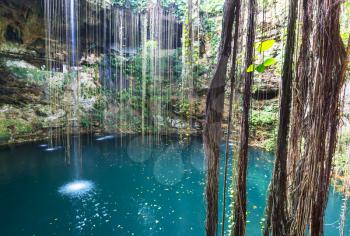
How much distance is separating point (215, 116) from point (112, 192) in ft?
16.3

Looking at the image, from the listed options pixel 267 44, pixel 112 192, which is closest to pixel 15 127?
pixel 112 192

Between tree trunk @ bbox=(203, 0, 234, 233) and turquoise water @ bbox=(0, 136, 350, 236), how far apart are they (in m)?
1.49

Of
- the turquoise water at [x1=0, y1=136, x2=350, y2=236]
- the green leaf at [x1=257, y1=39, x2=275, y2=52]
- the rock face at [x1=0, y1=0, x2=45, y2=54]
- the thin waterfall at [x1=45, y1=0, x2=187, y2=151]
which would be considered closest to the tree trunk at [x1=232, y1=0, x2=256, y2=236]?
the green leaf at [x1=257, y1=39, x2=275, y2=52]

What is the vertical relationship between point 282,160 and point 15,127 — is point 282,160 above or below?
above

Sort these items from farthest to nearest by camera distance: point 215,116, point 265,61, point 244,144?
point 244,144
point 215,116
point 265,61

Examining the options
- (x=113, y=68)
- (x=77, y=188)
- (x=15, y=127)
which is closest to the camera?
(x=77, y=188)

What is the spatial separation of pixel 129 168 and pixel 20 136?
477 centimetres

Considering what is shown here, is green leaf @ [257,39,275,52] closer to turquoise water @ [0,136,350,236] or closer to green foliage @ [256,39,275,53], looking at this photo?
green foliage @ [256,39,275,53]

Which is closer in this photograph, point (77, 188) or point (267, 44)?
point (267, 44)

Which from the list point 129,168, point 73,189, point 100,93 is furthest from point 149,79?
point 73,189

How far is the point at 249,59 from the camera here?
1.26 metres

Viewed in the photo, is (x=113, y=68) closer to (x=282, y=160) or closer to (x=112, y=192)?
(x=112, y=192)

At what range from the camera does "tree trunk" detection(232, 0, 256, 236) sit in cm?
124

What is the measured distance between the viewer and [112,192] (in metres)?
5.54
